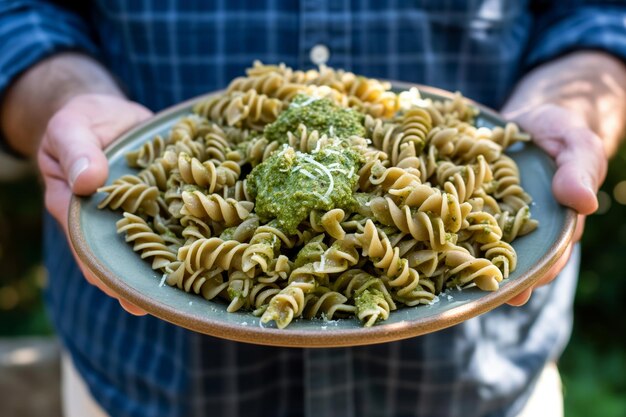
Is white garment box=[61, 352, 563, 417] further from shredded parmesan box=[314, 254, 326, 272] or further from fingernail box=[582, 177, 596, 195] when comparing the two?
shredded parmesan box=[314, 254, 326, 272]

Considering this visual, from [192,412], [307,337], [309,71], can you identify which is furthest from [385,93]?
[192,412]

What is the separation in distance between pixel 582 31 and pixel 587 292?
A: 172 centimetres

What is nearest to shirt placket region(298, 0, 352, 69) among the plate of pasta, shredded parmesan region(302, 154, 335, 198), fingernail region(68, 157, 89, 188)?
the plate of pasta

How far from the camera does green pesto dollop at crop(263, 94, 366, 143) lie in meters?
1.66

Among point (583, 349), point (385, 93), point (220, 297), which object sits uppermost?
point (385, 93)

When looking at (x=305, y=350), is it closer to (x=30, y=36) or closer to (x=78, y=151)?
(x=78, y=151)

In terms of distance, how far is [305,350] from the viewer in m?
1.97

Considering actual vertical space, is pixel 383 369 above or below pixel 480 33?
below

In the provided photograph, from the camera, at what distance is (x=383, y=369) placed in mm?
2041

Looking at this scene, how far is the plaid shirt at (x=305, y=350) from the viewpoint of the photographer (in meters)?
2.03

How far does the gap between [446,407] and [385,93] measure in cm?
89

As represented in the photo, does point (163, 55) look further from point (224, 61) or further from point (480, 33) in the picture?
point (480, 33)

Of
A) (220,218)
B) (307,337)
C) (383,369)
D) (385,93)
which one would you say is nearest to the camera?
(307,337)

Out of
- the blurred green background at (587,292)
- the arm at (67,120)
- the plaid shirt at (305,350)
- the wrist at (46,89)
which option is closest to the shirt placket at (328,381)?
the plaid shirt at (305,350)
